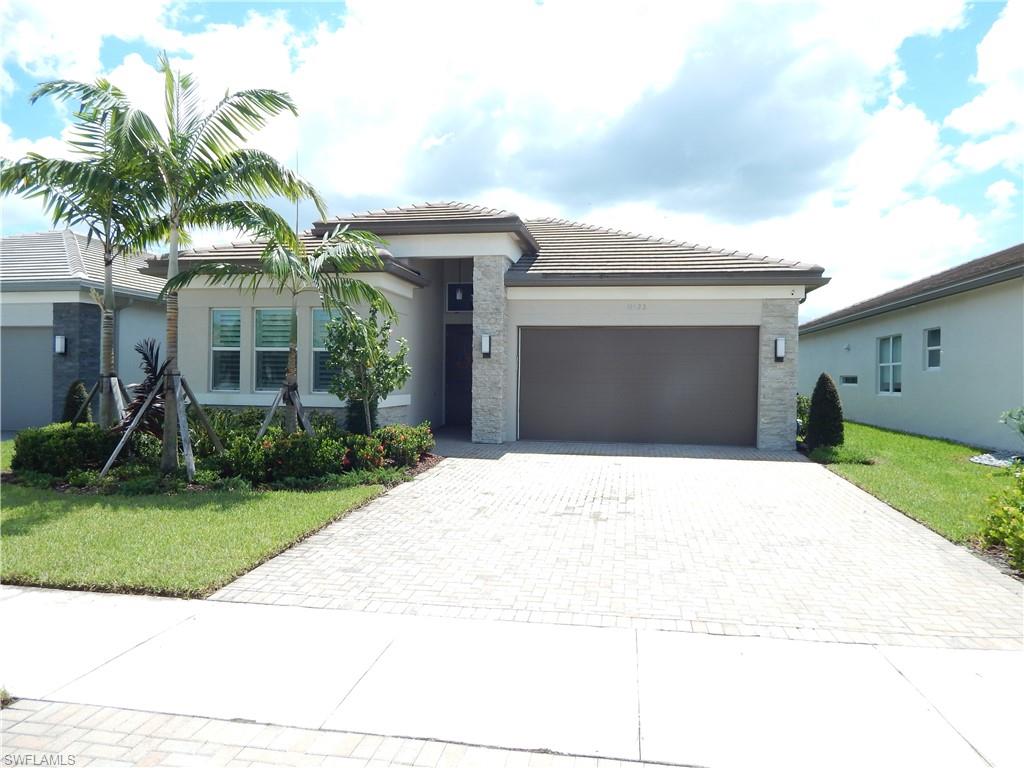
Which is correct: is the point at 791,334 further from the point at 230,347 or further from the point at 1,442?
the point at 1,442

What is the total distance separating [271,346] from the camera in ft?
44.3

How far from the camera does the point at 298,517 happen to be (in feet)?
25.9

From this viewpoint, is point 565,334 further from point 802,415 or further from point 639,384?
point 802,415

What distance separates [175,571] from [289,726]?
2858 mm

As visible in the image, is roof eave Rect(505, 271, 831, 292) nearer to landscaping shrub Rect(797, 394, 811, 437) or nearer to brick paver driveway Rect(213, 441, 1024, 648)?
landscaping shrub Rect(797, 394, 811, 437)

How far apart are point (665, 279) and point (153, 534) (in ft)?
34.9

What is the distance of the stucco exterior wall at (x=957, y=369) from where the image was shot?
45.5ft

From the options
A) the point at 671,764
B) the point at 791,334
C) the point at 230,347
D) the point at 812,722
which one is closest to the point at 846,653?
the point at 812,722

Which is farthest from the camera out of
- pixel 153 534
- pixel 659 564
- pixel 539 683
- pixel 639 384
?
pixel 639 384

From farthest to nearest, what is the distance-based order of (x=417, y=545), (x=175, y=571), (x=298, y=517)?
(x=298, y=517), (x=417, y=545), (x=175, y=571)

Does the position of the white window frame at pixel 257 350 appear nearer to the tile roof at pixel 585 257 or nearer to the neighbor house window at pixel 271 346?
the neighbor house window at pixel 271 346

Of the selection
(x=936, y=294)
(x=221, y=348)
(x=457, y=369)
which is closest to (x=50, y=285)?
(x=221, y=348)

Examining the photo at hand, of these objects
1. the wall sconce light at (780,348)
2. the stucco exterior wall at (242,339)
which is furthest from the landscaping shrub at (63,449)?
the wall sconce light at (780,348)

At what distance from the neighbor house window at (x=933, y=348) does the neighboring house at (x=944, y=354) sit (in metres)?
0.03
